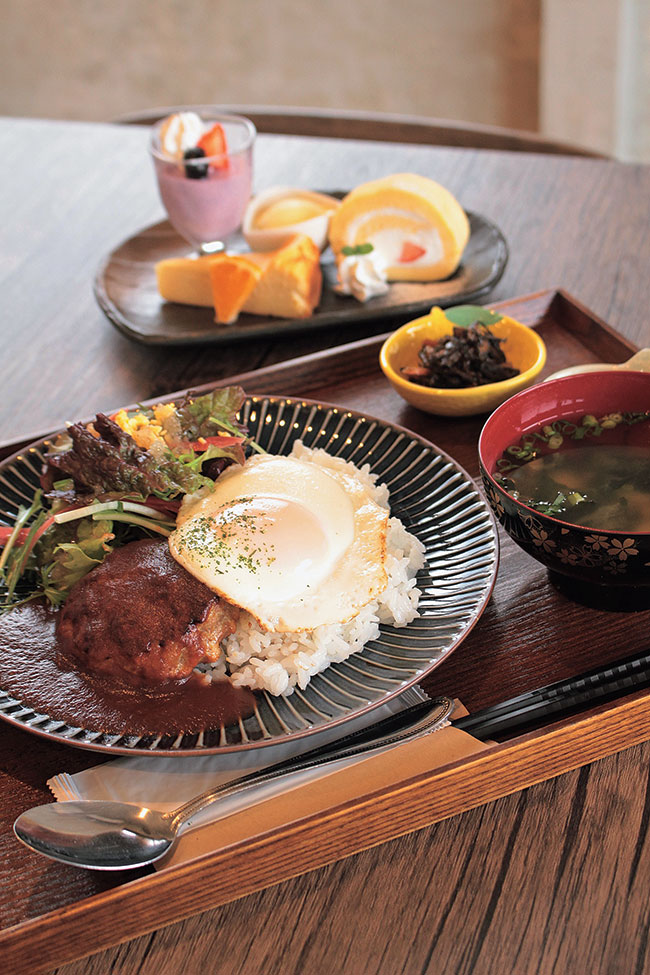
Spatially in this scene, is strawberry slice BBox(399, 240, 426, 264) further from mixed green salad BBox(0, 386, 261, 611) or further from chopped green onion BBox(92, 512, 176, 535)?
chopped green onion BBox(92, 512, 176, 535)

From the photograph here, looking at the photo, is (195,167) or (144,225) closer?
(195,167)

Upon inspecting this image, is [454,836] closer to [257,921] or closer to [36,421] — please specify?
[257,921]

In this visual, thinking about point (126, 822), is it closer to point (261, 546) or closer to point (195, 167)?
point (261, 546)

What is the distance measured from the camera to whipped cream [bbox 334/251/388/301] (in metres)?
2.52

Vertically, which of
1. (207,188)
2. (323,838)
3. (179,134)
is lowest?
(323,838)

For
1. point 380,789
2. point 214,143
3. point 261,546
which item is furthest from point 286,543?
point 214,143

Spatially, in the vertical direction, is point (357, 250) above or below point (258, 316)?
above

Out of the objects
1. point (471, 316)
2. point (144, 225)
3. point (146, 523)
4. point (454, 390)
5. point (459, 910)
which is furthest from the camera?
point (144, 225)

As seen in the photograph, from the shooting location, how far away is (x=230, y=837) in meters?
1.21

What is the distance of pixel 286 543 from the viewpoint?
1497 mm

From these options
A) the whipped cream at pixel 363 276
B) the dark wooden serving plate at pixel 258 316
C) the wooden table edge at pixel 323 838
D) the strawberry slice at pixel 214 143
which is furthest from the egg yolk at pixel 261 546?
the strawberry slice at pixel 214 143

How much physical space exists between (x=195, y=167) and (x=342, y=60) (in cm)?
447

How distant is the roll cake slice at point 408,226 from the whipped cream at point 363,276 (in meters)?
0.04

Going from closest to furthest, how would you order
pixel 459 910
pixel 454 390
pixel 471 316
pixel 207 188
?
pixel 459 910 → pixel 454 390 → pixel 471 316 → pixel 207 188
